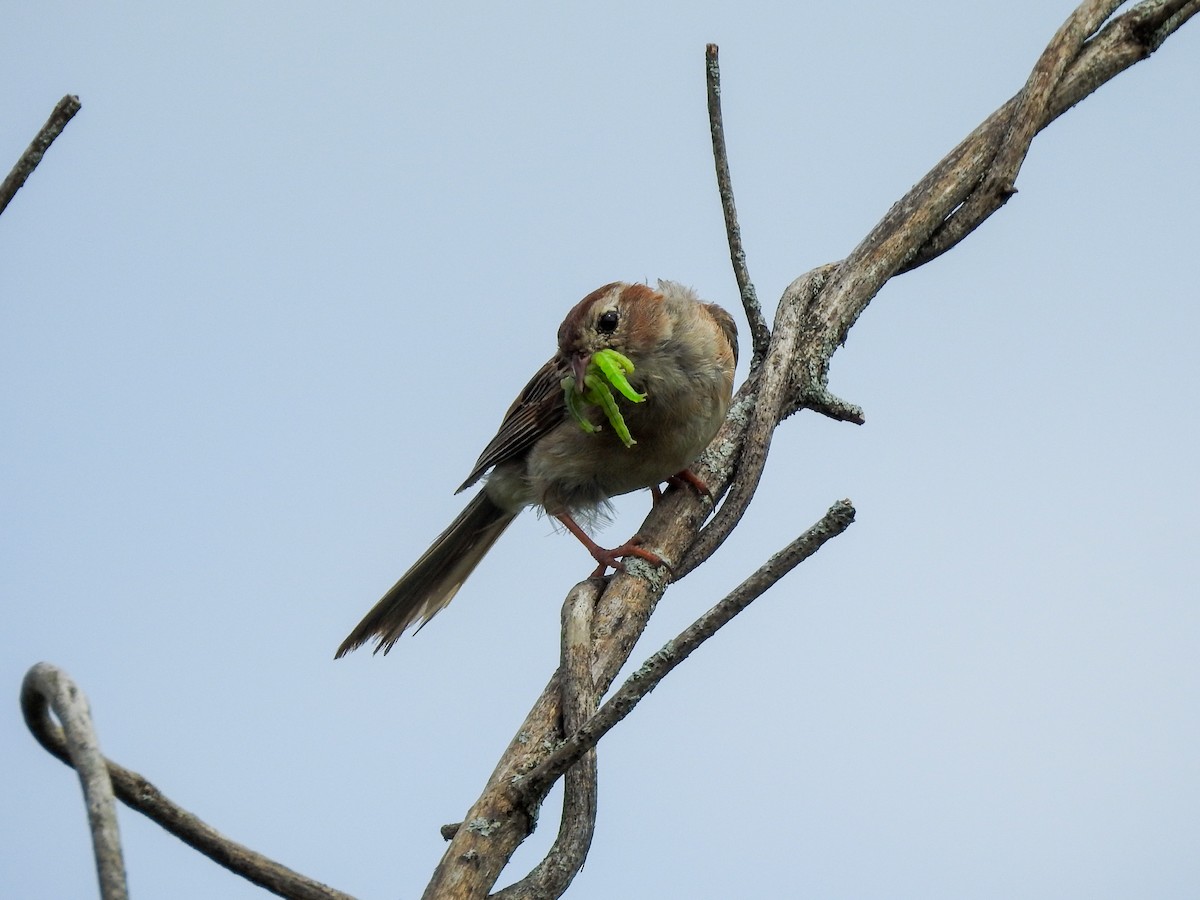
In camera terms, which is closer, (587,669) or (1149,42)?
(587,669)

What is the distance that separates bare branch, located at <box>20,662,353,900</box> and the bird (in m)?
1.99

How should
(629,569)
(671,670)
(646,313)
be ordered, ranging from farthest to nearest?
(646,313)
(629,569)
(671,670)

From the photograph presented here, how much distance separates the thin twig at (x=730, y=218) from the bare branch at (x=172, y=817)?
79.7 inches

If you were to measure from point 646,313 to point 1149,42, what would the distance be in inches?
71.4

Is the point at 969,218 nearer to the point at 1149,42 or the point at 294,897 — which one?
the point at 1149,42

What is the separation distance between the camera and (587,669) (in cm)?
263

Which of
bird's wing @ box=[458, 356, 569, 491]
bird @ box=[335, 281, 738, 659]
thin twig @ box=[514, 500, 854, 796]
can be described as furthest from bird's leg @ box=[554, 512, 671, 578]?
thin twig @ box=[514, 500, 854, 796]

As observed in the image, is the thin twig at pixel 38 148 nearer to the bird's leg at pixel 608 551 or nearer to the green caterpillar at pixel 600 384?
the bird's leg at pixel 608 551

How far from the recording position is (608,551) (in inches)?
163

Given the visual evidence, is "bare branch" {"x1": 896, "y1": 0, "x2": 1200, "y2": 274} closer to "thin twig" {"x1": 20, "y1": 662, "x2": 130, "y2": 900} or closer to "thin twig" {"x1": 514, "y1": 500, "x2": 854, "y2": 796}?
"thin twig" {"x1": 514, "y1": 500, "x2": 854, "y2": 796}

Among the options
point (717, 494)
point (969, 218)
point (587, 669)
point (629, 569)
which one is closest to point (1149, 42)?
point (969, 218)

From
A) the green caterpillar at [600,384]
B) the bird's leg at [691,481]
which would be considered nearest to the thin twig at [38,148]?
the bird's leg at [691,481]

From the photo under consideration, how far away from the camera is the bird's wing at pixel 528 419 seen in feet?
15.9

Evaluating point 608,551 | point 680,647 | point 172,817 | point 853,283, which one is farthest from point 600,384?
point 172,817
